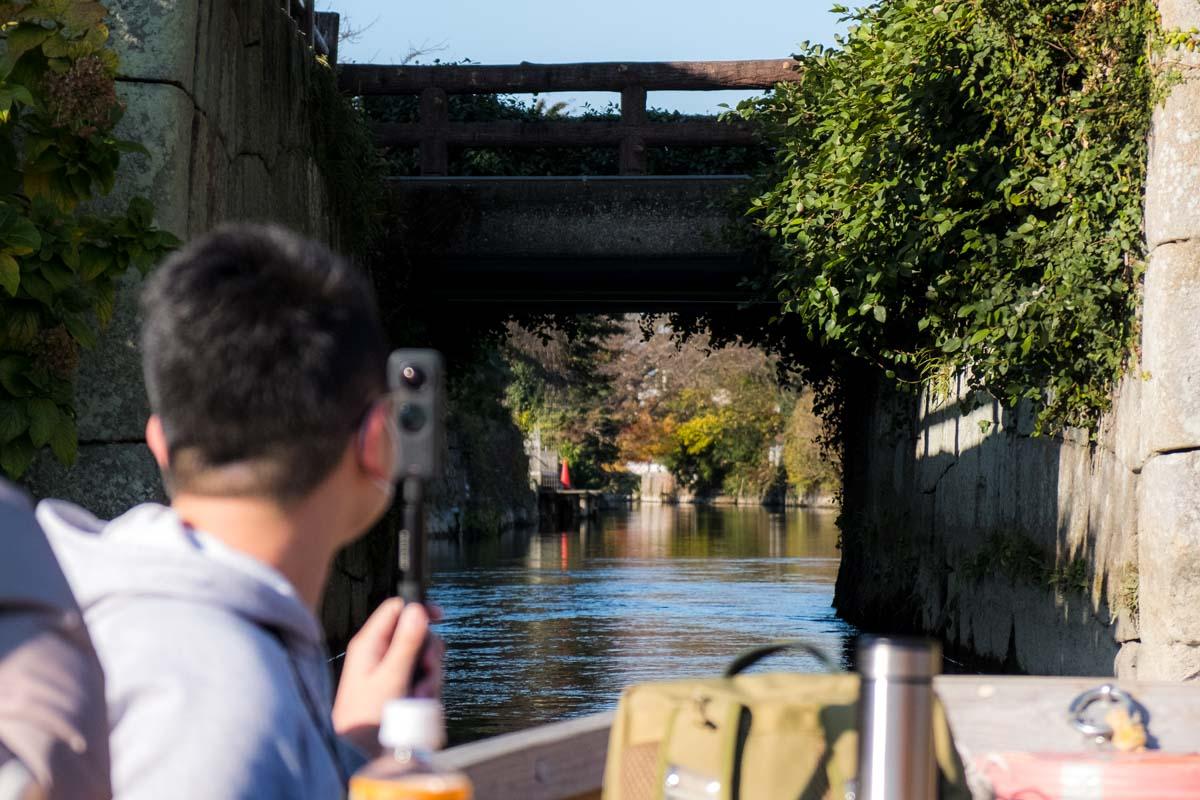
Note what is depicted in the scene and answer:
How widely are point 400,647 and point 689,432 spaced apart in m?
60.5

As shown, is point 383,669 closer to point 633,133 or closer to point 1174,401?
point 1174,401

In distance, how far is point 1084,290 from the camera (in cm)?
663

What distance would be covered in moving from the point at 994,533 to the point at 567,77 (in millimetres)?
4473

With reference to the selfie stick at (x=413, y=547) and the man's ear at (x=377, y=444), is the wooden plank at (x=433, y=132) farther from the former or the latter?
the man's ear at (x=377, y=444)

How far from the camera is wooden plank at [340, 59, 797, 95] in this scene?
11.2 meters

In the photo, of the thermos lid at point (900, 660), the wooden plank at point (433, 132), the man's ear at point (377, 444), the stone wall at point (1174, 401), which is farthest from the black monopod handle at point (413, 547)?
the wooden plank at point (433, 132)

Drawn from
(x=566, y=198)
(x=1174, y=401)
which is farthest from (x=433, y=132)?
(x=1174, y=401)

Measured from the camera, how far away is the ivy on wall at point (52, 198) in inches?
197

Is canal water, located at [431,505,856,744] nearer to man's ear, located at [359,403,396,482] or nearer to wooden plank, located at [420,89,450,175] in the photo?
wooden plank, located at [420,89,450,175]

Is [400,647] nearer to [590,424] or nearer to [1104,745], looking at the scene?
[1104,745]

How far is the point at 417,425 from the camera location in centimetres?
141

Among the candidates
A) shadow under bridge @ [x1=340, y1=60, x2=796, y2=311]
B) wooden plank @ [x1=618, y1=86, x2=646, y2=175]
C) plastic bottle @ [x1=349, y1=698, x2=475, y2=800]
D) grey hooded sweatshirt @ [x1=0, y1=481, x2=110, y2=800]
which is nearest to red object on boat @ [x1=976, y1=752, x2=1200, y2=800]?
plastic bottle @ [x1=349, y1=698, x2=475, y2=800]

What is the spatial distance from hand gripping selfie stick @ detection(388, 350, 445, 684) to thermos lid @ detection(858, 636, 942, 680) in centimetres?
49

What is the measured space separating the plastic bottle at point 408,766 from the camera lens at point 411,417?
0.84ft
